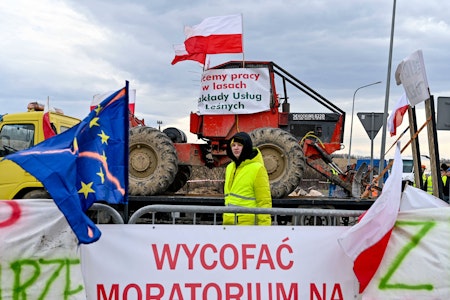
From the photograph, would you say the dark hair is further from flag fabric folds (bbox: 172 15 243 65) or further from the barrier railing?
flag fabric folds (bbox: 172 15 243 65)

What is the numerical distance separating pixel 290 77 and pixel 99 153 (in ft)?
23.0

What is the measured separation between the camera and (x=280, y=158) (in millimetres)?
9461

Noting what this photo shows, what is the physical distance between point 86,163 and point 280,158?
5915 millimetres

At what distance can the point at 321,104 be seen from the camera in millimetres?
10766

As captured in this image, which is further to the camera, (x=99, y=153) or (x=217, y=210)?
(x=217, y=210)

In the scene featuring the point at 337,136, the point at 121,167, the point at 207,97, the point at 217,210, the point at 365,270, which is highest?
the point at 207,97

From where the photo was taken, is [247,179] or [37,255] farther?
[247,179]

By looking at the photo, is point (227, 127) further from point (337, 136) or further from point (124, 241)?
point (124, 241)

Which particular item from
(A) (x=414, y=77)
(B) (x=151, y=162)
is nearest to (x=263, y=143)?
(B) (x=151, y=162)

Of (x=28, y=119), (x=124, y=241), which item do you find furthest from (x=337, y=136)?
(x=124, y=241)

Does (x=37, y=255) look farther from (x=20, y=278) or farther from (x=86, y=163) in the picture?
(x=86, y=163)

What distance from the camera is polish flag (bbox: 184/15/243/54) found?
10211 millimetres

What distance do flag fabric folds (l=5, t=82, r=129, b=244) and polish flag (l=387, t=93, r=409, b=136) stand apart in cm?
407

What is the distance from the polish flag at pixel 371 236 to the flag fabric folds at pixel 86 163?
1748mm
